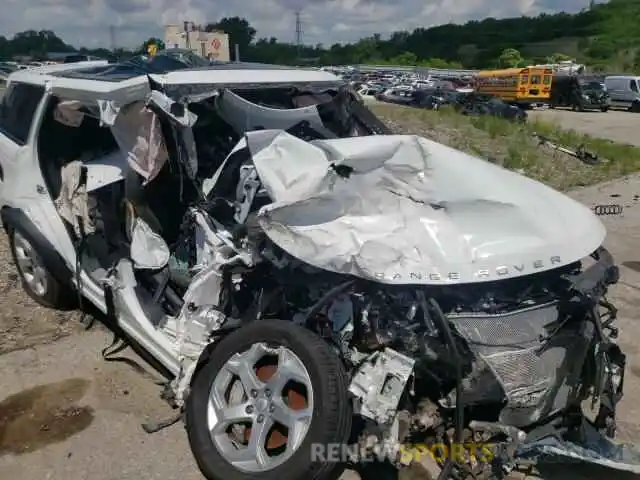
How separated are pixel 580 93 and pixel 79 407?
34071 millimetres

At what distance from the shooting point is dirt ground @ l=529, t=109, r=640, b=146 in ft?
72.3

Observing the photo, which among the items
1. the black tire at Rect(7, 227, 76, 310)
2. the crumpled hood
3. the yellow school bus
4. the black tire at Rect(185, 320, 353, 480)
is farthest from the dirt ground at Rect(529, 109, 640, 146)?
the black tire at Rect(185, 320, 353, 480)

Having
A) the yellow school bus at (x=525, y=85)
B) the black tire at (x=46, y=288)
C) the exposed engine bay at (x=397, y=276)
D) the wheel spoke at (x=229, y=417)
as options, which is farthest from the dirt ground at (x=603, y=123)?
→ the wheel spoke at (x=229, y=417)

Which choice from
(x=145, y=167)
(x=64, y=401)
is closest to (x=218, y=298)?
(x=145, y=167)

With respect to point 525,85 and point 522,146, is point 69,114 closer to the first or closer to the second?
point 522,146

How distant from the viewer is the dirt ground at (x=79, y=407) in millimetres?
3268

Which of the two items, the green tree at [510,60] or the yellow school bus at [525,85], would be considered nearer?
the yellow school bus at [525,85]

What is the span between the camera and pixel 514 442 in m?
2.77

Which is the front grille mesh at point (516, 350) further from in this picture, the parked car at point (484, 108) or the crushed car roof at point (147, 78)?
the parked car at point (484, 108)

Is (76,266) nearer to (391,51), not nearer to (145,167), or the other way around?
(145,167)

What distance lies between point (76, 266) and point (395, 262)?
249cm

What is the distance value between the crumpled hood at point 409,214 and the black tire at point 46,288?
6.64 ft

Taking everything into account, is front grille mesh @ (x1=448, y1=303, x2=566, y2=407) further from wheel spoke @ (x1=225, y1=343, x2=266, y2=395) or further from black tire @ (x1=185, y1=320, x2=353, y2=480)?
wheel spoke @ (x1=225, y1=343, x2=266, y2=395)

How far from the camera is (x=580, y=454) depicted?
111 inches
